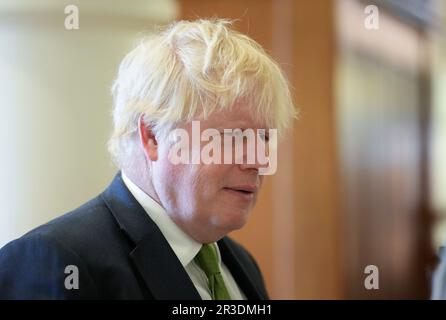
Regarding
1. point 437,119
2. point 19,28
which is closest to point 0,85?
point 19,28

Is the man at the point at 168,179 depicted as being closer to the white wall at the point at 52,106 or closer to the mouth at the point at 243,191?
the mouth at the point at 243,191

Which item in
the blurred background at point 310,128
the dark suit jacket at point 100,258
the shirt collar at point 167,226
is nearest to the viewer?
the dark suit jacket at point 100,258

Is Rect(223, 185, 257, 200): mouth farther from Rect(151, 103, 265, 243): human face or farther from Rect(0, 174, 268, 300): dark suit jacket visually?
Rect(0, 174, 268, 300): dark suit jacket

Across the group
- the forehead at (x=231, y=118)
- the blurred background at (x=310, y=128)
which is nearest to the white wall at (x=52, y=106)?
the blurred background at (x=310, y=128)

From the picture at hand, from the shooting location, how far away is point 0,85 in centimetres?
88

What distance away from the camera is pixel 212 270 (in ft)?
2.70

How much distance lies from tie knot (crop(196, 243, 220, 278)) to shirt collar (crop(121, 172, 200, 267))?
0.03m

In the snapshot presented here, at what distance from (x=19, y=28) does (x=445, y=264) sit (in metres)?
0.76

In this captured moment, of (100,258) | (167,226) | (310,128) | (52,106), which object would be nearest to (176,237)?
(167,226)

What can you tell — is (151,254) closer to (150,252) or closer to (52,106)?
(150,252)

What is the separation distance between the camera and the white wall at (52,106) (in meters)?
0.87

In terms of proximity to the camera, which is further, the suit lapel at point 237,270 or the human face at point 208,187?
the suit lapel at point 237,270
